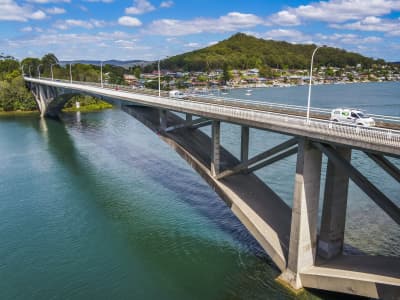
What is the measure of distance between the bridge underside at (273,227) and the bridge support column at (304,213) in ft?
1.42

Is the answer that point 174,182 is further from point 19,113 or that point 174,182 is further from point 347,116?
point 19,113

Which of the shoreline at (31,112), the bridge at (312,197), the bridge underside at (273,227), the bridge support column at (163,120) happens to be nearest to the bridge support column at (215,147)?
the bridge at (312,197)

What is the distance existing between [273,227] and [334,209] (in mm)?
4521

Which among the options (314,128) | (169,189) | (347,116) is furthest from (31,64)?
(314,128)

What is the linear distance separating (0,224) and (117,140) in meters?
33.9

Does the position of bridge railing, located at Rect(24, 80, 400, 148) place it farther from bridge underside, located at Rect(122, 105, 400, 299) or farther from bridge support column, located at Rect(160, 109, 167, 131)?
bridge support column, located at Rect(160, 109, 167, 131)

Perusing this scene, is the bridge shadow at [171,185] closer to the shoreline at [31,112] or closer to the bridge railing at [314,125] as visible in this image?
the bridge railing at [314,125]

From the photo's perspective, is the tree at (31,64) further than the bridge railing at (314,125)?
Yes

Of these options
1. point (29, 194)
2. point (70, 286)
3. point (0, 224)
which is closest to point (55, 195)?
point (29, 194)

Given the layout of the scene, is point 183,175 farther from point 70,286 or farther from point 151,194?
point 70,286

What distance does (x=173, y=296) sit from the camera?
22.3m

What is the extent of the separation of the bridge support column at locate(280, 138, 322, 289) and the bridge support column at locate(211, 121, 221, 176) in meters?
8.34

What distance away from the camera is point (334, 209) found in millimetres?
21750

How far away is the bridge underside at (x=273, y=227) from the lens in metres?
19.2
